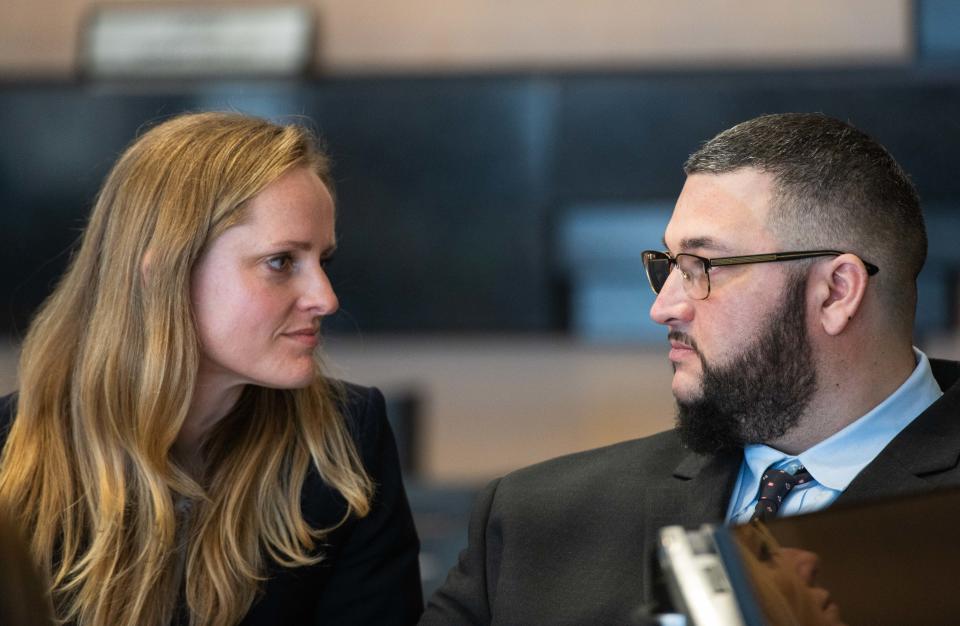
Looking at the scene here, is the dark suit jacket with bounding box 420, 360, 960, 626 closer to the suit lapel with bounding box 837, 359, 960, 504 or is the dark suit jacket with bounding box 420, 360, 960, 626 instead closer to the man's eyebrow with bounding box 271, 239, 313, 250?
the suit lapel with bounding box 837, 359, 960, 504

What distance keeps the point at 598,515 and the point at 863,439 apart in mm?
346

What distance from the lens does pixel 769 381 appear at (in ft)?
5.10

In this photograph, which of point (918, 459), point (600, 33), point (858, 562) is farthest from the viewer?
point (600, 33)

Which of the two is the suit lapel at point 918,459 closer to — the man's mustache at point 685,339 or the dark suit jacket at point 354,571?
the man's mustache at point 685,339

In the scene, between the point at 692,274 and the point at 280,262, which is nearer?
the point at 692,274

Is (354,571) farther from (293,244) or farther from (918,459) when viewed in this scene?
(918,459)

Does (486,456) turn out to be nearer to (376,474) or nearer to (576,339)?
(576,339)

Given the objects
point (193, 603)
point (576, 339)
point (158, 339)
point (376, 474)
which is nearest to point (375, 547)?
point (376, 474)

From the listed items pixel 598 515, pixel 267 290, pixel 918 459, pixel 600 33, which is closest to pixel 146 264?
pixel 267 290

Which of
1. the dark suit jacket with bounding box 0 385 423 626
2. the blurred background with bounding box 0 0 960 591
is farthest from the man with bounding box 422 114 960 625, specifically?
the blurred background with bounding box 0 0 960 591

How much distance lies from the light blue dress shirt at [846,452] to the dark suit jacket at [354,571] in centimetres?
52

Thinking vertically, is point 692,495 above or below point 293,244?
below

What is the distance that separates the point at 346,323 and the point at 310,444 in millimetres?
2510

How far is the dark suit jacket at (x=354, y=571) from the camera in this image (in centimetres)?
177
